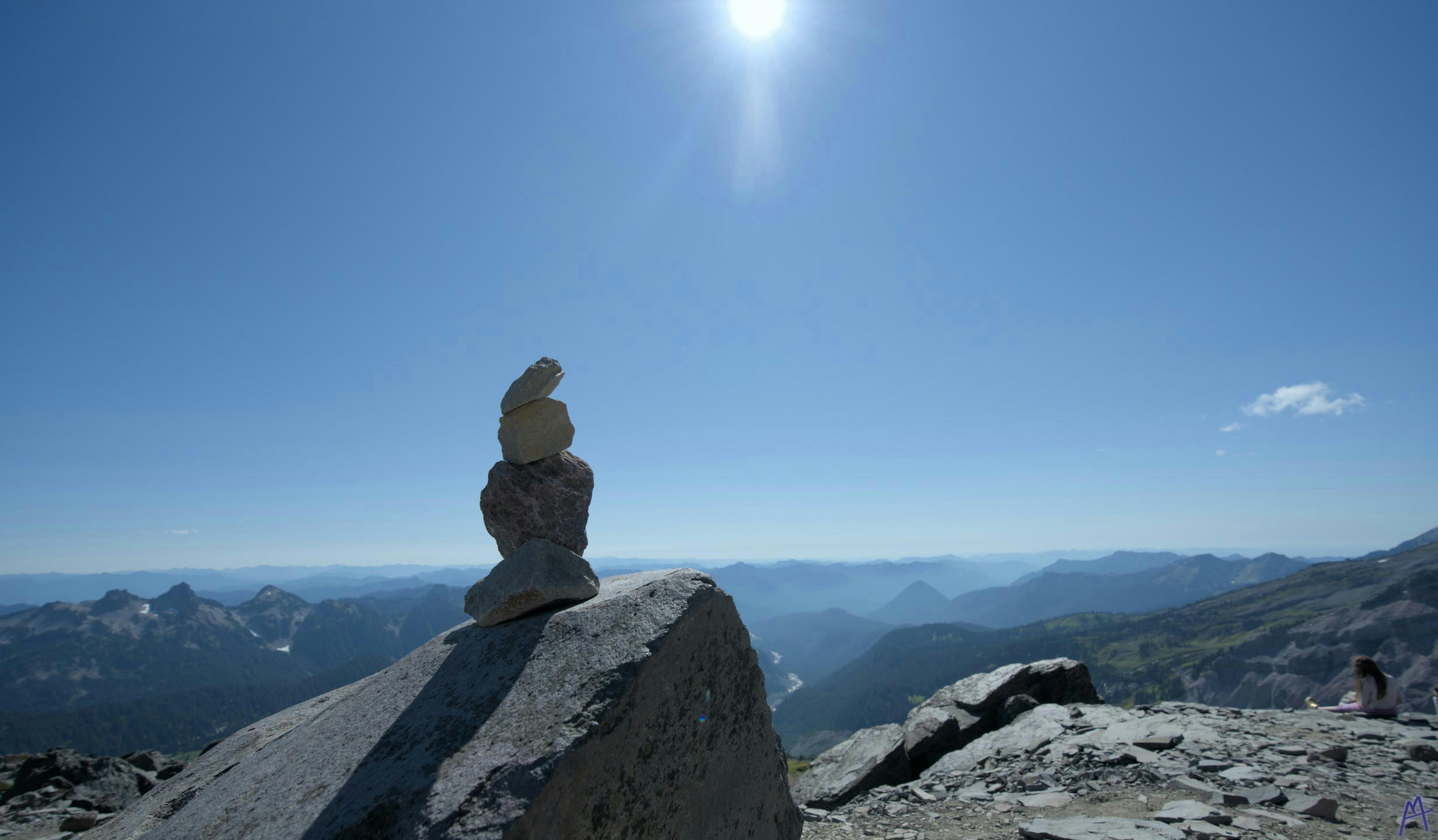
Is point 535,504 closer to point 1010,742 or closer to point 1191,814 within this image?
point 1191,814

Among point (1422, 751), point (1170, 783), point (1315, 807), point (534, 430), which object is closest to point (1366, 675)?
point (1422, 751)

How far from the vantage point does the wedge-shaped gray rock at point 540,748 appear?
5176 millimetres

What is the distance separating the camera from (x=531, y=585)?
25.8 ft

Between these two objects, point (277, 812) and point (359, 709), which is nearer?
point (277, 812)

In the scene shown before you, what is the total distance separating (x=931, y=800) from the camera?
13.9 metres

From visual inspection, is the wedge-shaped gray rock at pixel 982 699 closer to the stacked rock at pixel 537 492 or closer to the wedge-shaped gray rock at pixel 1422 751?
the wedge-shaped gray rock at pixel 1422 751

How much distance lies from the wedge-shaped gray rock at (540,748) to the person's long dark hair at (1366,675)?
61.4 ft

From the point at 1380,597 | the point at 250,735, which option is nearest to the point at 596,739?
the point at 250,735

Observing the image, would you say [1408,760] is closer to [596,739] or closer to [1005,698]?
[1005,698]

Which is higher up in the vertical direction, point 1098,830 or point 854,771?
point 1098,830

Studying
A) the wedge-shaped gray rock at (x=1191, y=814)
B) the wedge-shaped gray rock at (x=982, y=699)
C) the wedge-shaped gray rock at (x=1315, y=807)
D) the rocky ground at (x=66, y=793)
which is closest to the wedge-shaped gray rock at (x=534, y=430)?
the wedge-shaped gray rock at (x=1191, y=814)

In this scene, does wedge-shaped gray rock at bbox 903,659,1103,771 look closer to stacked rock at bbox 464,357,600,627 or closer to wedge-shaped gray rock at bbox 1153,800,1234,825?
wedge-shaped gray rock at bbox 1153,800,1234,825

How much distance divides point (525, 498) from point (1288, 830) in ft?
45.5

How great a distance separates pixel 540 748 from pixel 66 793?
25.3m
